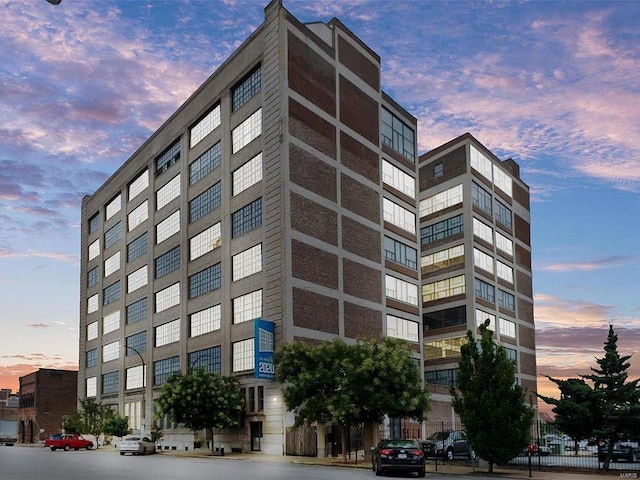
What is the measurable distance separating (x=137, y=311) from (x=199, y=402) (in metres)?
29.6

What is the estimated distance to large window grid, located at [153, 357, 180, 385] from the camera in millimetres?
72312

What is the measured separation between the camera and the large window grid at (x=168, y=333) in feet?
240

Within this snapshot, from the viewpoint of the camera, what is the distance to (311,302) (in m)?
59.1

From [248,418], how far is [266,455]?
5738 millimetres

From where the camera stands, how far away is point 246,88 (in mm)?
65438

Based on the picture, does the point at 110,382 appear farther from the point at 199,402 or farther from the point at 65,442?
the point at 199,402

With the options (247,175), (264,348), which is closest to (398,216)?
(247,175)

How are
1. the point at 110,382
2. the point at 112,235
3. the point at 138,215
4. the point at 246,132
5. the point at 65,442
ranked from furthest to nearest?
the point at 112,235, the point at 110,382, the point at 138,215, the point at 65,442, the point at 246,132

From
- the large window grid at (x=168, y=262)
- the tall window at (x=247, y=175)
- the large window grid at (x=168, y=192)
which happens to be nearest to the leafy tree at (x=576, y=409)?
the tall window at (x=247, y=175)

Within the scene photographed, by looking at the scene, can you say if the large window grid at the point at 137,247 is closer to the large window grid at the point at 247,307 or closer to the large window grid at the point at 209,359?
the large window grid at the point at 209,359

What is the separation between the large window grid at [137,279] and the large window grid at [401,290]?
87.9 ft

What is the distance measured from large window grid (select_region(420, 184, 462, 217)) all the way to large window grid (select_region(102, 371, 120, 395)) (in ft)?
137

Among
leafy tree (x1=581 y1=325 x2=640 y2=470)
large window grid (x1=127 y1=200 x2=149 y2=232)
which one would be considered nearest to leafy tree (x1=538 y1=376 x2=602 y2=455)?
leafy tree (x1=581 y1=325 x2=640 y2=470)

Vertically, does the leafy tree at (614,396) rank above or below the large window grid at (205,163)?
below
